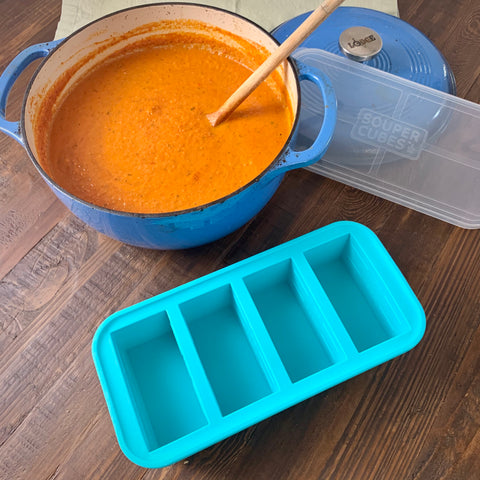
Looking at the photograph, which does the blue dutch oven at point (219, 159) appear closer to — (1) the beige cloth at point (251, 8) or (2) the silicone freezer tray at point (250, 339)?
(2) the silicone freezer tray at point (250, 339)

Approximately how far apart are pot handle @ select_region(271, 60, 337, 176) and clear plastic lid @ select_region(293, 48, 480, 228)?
15 cm

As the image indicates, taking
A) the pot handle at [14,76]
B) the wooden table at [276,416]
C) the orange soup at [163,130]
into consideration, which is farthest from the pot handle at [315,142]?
the pot handle at [14,76]

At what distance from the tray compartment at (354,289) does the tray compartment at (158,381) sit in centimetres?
28

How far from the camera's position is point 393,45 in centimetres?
96

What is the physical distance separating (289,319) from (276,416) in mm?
158

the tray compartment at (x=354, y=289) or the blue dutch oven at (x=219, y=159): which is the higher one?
the blue dutch oven at (x=219, y=159)

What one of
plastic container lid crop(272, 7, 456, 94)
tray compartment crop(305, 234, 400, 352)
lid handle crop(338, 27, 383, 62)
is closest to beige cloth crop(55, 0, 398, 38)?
plastic container lid crop(272, 7, 456, 94)

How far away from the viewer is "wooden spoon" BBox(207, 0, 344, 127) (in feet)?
2.40

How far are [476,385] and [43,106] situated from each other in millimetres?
873

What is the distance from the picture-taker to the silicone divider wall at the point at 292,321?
2.55 ft

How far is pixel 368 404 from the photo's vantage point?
776mm

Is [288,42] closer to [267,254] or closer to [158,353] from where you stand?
[267,254]

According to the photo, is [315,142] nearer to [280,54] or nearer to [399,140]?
[280,54]

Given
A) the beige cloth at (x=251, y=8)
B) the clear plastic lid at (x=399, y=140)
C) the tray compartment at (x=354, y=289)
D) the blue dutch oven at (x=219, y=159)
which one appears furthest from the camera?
the beige cloth at (x=251, y=8)
